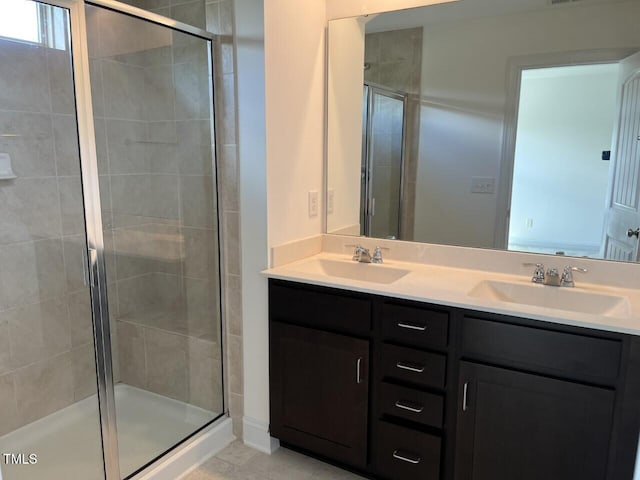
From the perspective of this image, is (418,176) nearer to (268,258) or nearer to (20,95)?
(268,258)

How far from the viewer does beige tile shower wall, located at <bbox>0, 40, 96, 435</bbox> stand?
2.12 metres

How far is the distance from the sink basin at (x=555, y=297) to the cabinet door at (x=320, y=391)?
0.57m

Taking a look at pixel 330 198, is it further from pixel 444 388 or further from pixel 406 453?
pixel 406 453

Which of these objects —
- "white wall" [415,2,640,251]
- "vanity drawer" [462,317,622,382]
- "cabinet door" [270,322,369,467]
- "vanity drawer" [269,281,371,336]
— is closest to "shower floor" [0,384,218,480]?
"cabinet door" [270,322,369,467]

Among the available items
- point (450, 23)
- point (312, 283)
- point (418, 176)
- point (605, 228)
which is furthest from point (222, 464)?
point (450, 23)

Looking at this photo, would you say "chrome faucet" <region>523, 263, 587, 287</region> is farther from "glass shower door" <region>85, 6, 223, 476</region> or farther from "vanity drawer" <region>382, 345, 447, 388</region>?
"glass shower door" <region>85, 6, 223, 476</region>

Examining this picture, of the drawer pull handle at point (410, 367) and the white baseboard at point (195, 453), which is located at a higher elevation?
the drawer pull handle at point (410, 367)

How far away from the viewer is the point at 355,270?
2191 millimetres

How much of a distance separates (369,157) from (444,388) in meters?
1.22

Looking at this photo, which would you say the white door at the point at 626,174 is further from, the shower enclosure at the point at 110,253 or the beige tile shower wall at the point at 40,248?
the beige tile shower wall at the point at 40,248

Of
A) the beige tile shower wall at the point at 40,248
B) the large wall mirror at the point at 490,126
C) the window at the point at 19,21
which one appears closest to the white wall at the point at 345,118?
the large wall mirror at the point at 490,126

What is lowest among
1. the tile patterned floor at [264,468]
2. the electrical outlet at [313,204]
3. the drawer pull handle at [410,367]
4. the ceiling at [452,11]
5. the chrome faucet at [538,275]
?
the tile patterned floor at [264,468]

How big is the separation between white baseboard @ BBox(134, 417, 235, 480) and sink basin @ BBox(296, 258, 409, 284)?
2.94 ft

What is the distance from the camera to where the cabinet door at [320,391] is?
1868 millimetres
